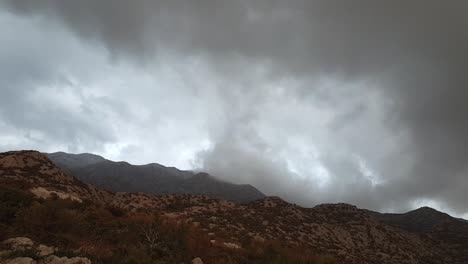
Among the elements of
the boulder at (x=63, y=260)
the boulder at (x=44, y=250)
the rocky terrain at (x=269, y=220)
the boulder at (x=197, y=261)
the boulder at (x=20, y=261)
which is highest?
the rocky terrain at (x=269, y=220)

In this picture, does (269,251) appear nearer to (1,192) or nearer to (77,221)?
(77,221)

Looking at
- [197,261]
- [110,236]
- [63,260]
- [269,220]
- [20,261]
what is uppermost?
[269,220]

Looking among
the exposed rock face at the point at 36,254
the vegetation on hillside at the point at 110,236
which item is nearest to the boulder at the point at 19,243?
the exposed rock face at the point at 36,254

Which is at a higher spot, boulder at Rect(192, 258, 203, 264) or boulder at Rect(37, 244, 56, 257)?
boulder at Rect(192, 258, 203, 264)

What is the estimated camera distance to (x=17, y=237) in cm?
1573

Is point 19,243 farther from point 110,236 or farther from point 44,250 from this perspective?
point 110,236

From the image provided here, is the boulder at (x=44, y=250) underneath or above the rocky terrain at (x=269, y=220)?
underneath

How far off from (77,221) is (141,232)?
4.19 metres

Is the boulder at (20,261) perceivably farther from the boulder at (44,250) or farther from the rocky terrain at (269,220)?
the rocky terrain at (269,220)

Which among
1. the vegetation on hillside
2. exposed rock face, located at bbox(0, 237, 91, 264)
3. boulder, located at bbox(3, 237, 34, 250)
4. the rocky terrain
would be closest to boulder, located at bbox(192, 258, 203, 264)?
the vegetation on hillside

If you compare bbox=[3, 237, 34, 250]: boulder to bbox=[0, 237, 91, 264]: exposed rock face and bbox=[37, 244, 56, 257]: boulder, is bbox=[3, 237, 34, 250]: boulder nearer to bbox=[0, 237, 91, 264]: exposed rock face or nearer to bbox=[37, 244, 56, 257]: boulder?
bbox=[0, 237, 91, 264]: exposed rock face

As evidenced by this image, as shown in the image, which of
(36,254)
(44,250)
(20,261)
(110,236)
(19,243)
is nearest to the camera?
(20,261)

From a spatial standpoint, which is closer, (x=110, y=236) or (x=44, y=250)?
(x=44, y=250)

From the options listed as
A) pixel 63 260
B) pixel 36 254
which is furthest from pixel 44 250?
pixel 63 260
